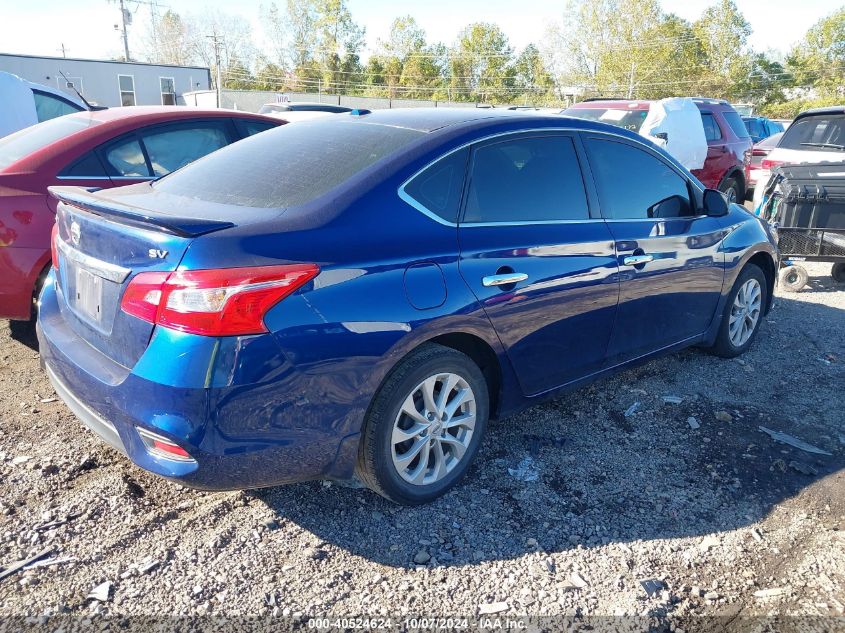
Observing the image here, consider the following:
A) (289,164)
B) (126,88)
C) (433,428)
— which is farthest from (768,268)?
(126,88)

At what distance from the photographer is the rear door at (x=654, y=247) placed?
12.5 feet

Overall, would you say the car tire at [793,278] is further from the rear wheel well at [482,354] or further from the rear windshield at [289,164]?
the rear windshield at [289,164]

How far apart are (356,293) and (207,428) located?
0.73 meters

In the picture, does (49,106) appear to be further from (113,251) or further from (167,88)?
(167,88)

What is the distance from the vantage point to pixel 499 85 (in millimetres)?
70500

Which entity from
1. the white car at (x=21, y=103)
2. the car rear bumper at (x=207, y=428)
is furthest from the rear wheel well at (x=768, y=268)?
the white car at (x=21, y=103)

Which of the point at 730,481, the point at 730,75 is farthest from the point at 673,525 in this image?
the point at 730,75

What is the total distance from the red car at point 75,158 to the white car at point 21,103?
360cm

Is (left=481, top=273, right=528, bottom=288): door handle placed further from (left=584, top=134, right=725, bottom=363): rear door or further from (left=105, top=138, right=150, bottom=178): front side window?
(left=105, top=138, right=150, bottom=178): front side window

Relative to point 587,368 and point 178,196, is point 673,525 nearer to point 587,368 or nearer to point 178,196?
point 587,368

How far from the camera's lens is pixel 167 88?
120 ft

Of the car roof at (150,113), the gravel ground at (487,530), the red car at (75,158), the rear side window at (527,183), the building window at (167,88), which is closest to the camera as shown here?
the gravel ground at (487,530)

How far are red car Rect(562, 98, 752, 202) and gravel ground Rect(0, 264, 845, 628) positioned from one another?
7.16 m

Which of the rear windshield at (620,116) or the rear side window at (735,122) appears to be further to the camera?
the rear side window at (735,122)
